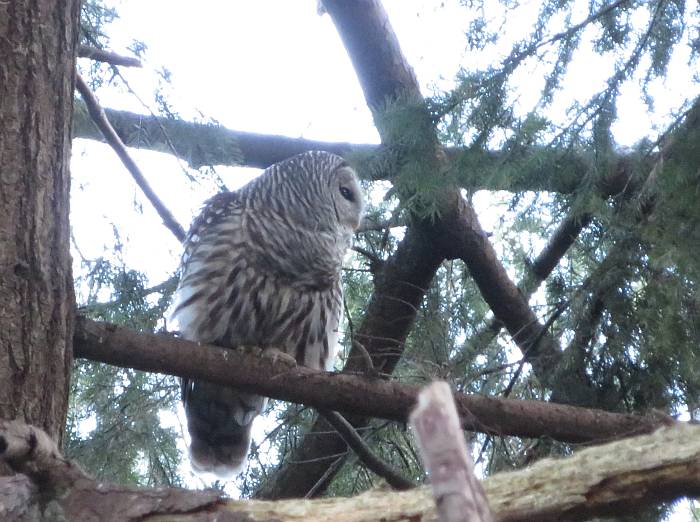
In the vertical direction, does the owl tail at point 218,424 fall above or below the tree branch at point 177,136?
below

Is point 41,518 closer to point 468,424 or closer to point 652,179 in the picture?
point 468,424

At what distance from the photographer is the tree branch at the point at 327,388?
3.07m

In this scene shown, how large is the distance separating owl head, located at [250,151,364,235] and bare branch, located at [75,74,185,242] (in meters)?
0.55

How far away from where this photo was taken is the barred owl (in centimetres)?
405

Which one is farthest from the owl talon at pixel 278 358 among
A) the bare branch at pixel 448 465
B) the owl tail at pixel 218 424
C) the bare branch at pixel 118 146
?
the bare branch at pixel 448 465

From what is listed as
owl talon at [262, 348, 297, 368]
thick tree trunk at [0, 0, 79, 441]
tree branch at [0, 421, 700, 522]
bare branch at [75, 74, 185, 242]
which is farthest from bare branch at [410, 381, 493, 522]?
bare branch at [75, 74, 185, 242]

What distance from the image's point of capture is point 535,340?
3.89 metres

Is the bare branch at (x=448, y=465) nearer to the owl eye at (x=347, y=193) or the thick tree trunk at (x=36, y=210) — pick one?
the thick tree trunk at (x=36, y=210)

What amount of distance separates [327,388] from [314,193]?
1506 mm

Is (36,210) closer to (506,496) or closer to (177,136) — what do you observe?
(177,136)

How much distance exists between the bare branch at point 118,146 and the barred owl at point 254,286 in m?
0.28

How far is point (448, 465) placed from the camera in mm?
1117

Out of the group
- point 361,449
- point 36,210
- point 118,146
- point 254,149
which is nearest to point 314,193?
point 254,149

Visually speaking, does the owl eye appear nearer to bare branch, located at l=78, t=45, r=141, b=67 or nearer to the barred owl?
the barred owl
